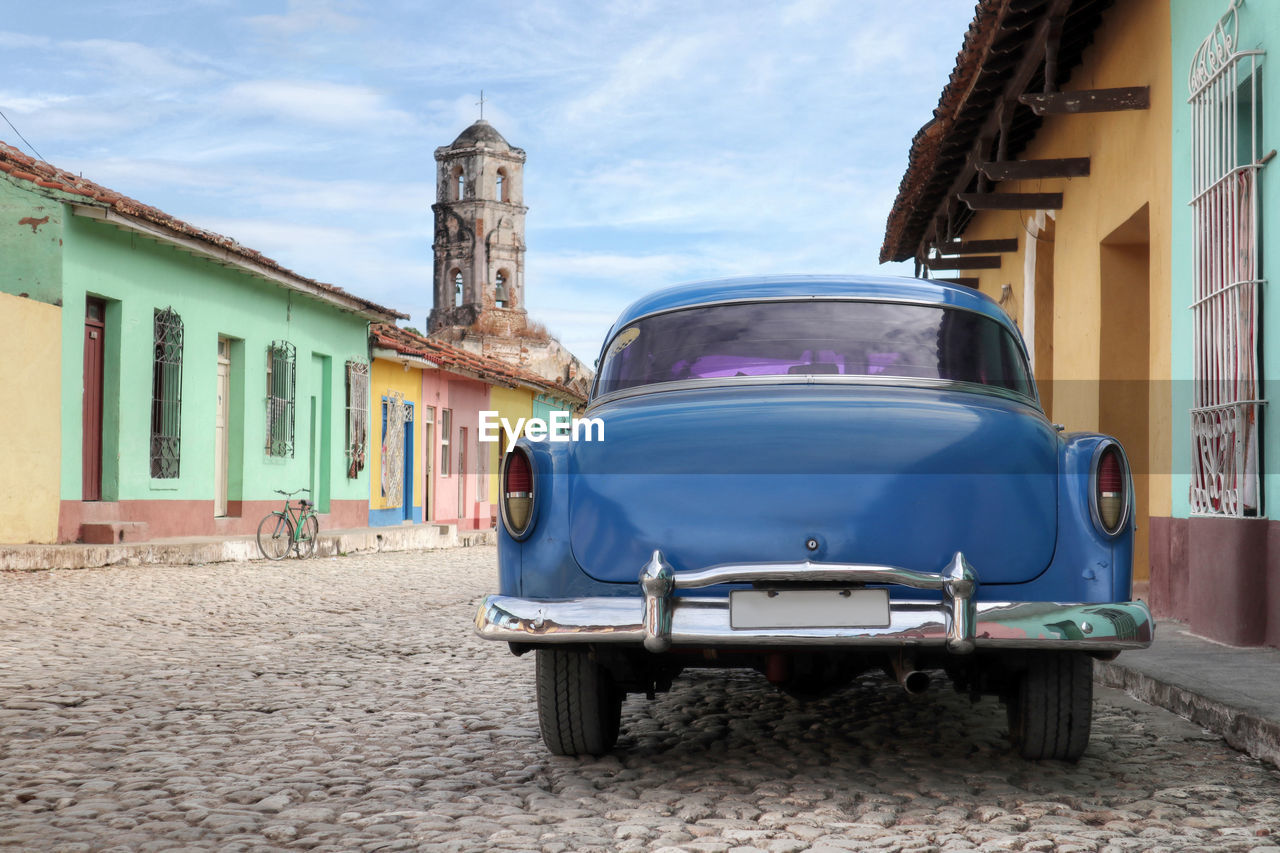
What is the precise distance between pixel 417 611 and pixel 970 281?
1038 cm

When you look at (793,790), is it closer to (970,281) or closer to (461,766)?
(461,766)

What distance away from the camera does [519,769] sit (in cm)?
414

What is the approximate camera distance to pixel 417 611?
9633 millimetres

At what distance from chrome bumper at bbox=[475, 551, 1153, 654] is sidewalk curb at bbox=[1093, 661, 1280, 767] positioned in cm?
93

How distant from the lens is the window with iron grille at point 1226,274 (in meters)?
6.68

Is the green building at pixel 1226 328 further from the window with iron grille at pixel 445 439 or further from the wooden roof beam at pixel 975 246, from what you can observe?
the window with iron grille at pixel 445 439

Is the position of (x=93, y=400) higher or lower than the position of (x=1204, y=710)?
higher

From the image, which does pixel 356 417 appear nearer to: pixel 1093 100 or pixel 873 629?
pixel 1093 100

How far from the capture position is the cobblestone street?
3373mm

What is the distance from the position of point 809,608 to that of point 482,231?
58903 mm

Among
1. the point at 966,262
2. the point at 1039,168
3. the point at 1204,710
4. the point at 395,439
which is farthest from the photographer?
the point at 395,439

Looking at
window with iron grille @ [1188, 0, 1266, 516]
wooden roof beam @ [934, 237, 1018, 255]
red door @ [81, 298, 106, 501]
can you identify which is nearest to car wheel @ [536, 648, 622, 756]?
window with iron grille @ [1188, 0, 1266, 516]

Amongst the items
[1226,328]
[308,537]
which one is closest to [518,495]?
[1226,328]

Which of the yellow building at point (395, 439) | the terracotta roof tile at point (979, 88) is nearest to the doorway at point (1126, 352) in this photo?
the terracotta roof tile at point (979, 88)
